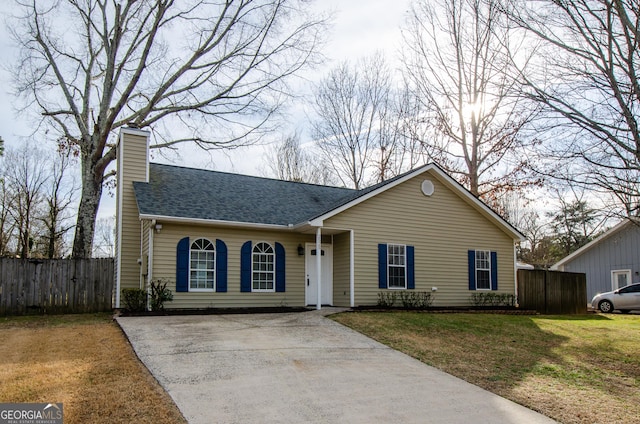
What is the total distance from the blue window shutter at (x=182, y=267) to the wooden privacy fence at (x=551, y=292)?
483 inches

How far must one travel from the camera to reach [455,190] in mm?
17625

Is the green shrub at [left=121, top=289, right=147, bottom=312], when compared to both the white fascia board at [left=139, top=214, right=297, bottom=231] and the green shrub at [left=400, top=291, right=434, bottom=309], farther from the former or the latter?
the green shrub at [left=400, top=291, right=434, bottom=309]

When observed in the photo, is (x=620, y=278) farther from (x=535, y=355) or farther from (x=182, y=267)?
(x=182, y=267)

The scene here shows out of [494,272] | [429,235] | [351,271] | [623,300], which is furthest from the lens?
[623,300]

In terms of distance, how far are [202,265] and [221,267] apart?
55cm

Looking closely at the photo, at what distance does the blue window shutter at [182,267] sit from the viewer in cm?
1405

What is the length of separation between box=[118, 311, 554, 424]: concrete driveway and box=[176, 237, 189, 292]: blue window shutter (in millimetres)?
3532

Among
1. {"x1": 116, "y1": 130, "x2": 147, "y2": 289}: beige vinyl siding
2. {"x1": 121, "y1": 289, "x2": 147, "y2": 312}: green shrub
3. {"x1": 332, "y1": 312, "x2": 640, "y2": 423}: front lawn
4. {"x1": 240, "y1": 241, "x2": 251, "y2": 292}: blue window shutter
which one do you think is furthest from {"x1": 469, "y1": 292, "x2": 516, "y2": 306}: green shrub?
{"x1": 116, "y1": 130, "x2": 147, "y2": 289}: beige vinyl siding

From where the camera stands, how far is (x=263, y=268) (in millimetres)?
15445

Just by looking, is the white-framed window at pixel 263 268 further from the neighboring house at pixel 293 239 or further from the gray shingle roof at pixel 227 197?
the gray shingle roof at pixel 227 197

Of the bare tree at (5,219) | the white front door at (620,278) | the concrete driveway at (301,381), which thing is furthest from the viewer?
the bare tree at (5,219)

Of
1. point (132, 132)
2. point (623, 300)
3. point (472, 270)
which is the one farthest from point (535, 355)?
point (623, 300)

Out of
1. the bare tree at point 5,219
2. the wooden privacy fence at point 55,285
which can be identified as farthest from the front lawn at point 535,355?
the bare tree at point 5,219

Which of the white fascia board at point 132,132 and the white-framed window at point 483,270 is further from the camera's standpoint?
the white-framed window at point 483,270
